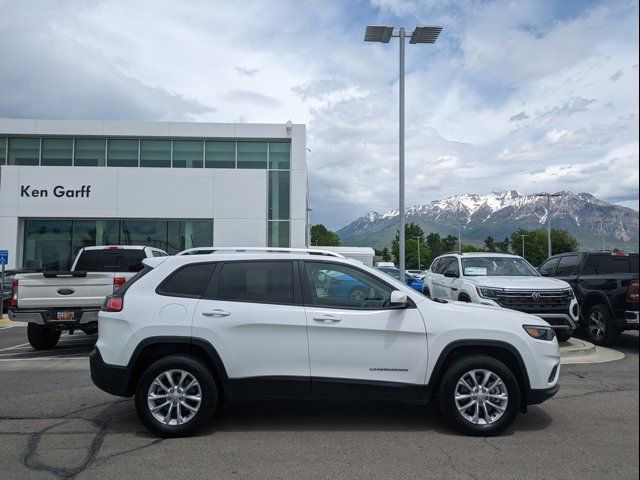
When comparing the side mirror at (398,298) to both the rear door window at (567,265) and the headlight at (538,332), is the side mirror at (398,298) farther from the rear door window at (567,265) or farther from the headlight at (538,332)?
the rear door window at (567,265)

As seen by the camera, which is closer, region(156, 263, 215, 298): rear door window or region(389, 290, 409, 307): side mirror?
region(389, 290, 409, 307): side mirror

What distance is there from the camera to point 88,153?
85.5ft

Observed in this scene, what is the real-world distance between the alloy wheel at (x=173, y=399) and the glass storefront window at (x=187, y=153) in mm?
22364

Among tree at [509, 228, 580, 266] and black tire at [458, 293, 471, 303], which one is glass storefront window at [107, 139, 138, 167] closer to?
black tire at [458, 293, 471, 303]

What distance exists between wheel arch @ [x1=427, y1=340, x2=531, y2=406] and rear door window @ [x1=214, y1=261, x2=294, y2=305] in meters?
1.60

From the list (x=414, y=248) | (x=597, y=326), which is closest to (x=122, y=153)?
(x=597, y=326)

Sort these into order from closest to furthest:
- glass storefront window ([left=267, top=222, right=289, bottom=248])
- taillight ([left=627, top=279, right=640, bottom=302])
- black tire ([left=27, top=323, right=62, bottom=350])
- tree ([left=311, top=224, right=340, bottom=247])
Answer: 1. taillight ([left=627, top=279, right=640, bottom=302])
2. black tire ([left=27, top=323, right=62, bottom=350])
3. glass storefront window ([left=267, top=222, right=289, bottom=248])
4. tree ([left=311, top=224, right=340, bottom=247])

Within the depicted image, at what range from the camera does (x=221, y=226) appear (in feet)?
82.5

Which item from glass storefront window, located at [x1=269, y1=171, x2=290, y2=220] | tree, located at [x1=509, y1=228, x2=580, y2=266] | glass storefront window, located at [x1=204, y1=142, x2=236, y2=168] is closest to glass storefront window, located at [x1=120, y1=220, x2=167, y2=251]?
glass storefront window, located at [x1=204, y1=142, x2=236, y2=168]

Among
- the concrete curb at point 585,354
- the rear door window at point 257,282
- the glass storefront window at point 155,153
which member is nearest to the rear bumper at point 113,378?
the rear door window at point 257,282

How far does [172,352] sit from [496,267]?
7936mm

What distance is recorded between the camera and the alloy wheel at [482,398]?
4.98 m

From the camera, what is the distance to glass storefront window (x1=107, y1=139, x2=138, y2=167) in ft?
85.6

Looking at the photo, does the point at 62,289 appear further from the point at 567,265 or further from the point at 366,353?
the point at 567,265
